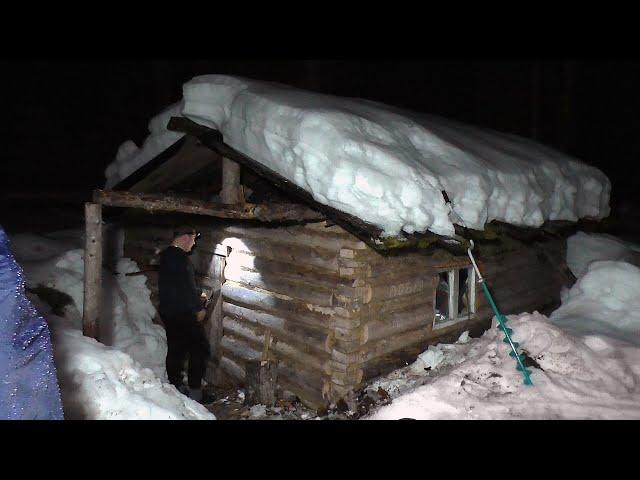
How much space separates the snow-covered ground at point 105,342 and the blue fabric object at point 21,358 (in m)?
1.14

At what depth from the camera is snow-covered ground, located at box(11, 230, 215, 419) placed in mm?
4945

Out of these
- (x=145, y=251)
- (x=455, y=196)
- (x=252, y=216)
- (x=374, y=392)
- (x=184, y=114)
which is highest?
(x=184, y=114)

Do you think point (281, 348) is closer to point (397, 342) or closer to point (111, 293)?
point (397, 342)

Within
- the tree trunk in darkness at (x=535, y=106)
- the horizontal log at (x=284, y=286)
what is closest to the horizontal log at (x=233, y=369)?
the horizontal log at (x=284, y=286)

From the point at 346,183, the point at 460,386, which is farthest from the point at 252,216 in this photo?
the point at 460,386

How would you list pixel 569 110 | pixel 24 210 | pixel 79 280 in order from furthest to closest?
pixel 569 110
pixel 24 210
pixel 79 280

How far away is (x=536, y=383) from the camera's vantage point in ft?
19.5

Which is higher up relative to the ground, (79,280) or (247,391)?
(79,280)

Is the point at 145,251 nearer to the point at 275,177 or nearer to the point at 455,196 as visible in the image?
the point at 275,177

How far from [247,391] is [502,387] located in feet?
13.6

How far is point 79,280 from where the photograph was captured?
896cm

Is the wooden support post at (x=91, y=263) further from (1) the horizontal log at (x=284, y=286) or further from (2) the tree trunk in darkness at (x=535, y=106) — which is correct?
(2) the tree trunk in darkness at (x=535, y=106)

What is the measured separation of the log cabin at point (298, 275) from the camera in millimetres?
6191

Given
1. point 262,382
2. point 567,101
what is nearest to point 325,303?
point 262,382
